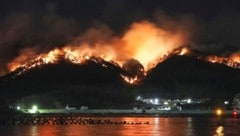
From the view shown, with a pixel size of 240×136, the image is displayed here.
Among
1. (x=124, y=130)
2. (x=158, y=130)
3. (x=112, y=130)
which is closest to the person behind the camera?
(x=112, y=130)

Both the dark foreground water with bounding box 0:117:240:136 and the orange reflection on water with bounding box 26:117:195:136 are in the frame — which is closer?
the dark foreground water with bounding box 0:117:240:136

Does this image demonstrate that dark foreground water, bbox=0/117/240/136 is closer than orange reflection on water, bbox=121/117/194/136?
Yes

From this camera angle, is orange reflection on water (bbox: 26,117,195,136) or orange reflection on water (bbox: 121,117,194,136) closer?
orange reflection on water (bbox: 26,117,195,136)

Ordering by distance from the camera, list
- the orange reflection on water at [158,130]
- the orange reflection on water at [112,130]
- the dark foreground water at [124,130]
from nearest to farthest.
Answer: the dark foreground water at [124,130] → the orange reflection on water at [112,130] → the orange reflection on water at [158,130]

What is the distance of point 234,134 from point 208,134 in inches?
169

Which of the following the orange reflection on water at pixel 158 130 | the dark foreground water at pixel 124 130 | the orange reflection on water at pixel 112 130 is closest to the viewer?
the dark foreground water at pixel 124 130

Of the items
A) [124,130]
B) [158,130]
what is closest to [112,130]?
[124,130]

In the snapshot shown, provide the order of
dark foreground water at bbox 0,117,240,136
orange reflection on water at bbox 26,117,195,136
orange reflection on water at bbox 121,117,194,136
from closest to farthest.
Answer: dark foreground water at bbox 0,117,240,136
orange reflection on water at bbox 26,117,195,136
orange reflection on water at bbox 121,117,194,136

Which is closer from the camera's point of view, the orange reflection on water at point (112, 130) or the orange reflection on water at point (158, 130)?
the orange reflection on water at point (112, 130)

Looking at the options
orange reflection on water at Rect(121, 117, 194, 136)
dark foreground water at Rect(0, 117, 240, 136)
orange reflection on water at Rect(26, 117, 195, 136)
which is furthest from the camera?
orange reflection on water at Rect(121, 117, 194, 136)

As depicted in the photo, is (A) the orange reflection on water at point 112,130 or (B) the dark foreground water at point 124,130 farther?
(A) the orange reflection on water at point 112,130

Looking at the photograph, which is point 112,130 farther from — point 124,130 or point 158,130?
point 158,130

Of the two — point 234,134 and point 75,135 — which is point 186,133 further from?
point 75,135

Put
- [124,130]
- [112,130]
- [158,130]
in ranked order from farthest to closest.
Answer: [124,130], [158,130], [112,130]
